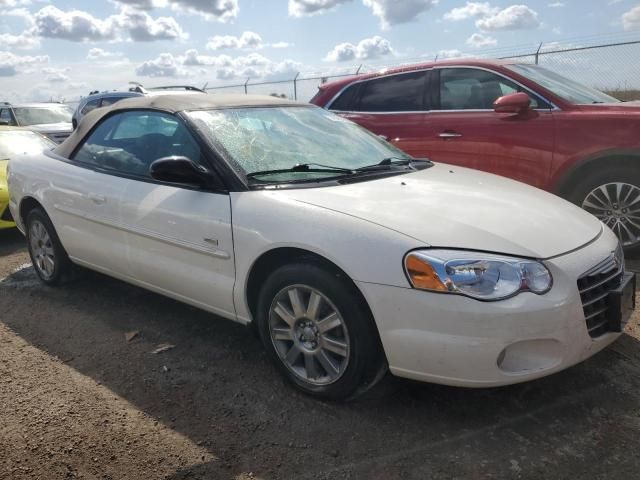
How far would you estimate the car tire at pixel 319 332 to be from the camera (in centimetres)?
264

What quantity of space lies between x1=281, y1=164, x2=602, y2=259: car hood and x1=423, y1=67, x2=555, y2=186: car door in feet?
6.12

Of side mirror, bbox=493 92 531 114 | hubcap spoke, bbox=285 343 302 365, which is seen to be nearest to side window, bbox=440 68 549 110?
side mirror, bbox=493 92 531 114

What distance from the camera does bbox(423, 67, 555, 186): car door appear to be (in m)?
5.10

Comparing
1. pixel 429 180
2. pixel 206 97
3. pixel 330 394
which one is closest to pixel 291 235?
pixel 330 394

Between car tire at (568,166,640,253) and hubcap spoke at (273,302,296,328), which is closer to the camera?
hubcap spoke at (273,302,296,328)

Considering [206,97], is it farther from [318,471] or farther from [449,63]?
[449,63]

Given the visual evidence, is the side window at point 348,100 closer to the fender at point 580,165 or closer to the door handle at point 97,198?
the fender at point 580,165

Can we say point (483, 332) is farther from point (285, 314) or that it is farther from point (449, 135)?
point (449, 135)

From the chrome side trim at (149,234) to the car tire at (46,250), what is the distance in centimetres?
39

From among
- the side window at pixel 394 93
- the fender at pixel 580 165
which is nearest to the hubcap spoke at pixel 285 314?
the fender at pixel 580 165

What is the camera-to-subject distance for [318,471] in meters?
2.39

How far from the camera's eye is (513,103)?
504cm

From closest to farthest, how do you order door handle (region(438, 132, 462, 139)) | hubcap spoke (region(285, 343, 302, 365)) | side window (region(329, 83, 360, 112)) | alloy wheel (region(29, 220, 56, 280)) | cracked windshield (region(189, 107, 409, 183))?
hubcap spoke (region(285, 343, 302, 365)) → cracked windshield (region(189, 107, 409, 183)) → alloy wheel (region(29, 220, 56, 280)) → door handle (region(438, 132, 462, 139)) → side window (region(329, 83, 360, 112))

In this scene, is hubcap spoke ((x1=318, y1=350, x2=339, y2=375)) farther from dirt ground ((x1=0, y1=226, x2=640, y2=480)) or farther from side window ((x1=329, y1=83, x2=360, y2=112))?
side window ((x1=329, y1=83, x2=360, y2=112))
